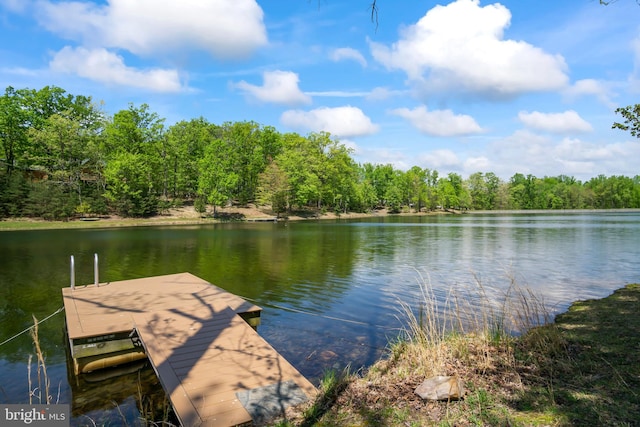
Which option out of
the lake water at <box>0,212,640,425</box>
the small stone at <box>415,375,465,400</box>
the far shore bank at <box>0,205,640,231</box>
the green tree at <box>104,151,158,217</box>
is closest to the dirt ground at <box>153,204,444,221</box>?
the far shore bank at <box>0,205,640,231</box>

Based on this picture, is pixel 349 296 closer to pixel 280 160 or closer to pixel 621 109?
pixel 621 109

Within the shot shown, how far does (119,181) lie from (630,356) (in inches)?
2088

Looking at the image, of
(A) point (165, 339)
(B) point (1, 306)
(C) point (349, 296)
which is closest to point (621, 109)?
(C) point (349, 296)

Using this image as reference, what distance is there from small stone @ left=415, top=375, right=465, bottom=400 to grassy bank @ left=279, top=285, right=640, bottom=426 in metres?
0.09

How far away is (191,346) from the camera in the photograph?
6.44 meters

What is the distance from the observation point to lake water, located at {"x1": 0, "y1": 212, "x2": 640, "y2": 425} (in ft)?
24.0

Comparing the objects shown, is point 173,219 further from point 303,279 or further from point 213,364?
point 213,364

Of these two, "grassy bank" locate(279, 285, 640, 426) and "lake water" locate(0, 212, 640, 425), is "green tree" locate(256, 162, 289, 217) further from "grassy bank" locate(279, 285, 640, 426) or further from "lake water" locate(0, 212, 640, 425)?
"grassy bank" locate(279, 285, 640, 426)

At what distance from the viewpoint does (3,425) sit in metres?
3.82

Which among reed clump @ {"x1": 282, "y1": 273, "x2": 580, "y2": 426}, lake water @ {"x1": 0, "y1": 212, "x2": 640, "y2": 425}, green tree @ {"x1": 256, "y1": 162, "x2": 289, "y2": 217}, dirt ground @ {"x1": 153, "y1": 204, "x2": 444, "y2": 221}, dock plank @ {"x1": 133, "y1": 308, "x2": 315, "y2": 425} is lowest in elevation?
lake water @ {"x1": 0, "y1": 212, "x2": 640, "y2": 425}

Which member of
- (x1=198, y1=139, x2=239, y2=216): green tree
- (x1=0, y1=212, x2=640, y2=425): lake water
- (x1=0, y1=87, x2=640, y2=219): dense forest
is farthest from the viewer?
(x1=198, y1=139, x2=239, y2=216): green tree

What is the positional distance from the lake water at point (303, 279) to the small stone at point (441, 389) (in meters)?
2.55

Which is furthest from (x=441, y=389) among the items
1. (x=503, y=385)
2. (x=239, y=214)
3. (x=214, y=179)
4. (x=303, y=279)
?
(x=239, y=214)

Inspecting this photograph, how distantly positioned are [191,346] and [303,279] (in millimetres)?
9611
